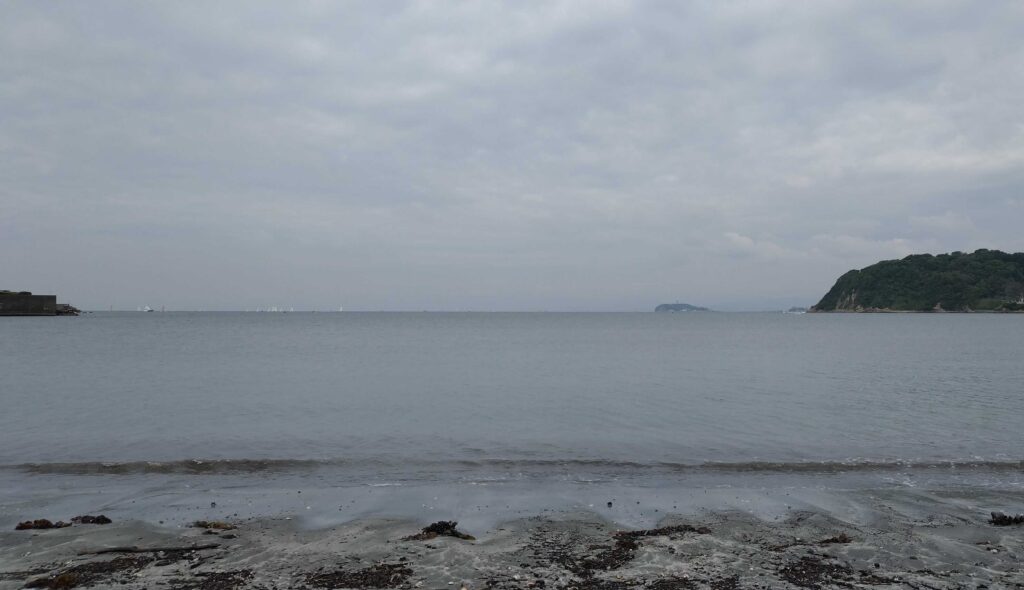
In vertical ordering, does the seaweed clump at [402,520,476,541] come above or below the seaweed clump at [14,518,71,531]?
above

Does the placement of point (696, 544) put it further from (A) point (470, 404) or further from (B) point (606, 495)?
(A) point (470, 404)

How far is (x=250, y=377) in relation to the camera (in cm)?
4388

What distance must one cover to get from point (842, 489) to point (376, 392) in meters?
26.6

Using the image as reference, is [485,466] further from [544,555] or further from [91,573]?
[91,573]

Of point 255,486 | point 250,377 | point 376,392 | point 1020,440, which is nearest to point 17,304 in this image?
point 250,377

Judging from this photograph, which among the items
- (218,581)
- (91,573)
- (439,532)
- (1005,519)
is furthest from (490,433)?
(1005,519)

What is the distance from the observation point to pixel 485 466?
18.5 m

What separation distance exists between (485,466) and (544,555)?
831cm

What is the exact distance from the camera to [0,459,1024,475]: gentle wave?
58.2 ft

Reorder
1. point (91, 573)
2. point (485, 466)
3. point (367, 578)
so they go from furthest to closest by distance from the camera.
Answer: point (485, 466) → point (91, 573) → point (367, 578)

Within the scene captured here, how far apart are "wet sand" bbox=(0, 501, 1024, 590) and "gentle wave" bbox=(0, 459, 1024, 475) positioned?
529cm

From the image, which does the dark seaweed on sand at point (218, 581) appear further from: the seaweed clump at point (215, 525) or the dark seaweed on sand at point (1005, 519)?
the dark seaweed on sand at point (1005, 519)

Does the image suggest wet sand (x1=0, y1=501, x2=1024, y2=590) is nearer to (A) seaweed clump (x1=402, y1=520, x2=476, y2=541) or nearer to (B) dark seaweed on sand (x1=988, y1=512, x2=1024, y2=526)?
(A) seaweed clump (x1=402, y1=520, x2=476, y2=541)

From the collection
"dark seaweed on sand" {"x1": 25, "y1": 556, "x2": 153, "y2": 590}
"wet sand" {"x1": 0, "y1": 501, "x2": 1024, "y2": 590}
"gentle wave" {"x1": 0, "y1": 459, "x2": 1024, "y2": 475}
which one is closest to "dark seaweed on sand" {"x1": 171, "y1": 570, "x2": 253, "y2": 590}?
"wet sand" {"x1": 0, "y1": 501, "x2": 1024, "y2": 590}
